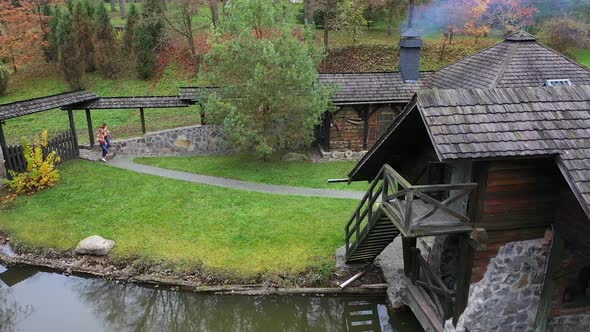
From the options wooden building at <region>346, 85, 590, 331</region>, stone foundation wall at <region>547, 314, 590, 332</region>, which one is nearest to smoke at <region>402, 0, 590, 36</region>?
wooden building at <region>346, 85, 590, 331</region>

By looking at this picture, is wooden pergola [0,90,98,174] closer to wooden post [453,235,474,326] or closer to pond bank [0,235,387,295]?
pond bank [0,235,387,295]

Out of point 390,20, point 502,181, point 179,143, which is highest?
point 390,20

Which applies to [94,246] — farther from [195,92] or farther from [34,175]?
[195,92]

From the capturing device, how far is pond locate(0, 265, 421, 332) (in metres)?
11.6

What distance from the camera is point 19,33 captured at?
88.0ft

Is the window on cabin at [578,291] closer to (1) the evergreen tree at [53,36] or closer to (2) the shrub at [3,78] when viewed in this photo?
(2) the shrub at [3,78]

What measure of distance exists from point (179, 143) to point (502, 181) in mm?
15595

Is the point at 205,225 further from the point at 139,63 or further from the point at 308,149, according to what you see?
the point at 139,63

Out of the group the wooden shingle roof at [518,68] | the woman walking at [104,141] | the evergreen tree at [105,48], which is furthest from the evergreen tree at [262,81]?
the evergreen tree at [105,48]

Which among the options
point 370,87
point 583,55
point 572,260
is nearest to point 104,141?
point 370,87

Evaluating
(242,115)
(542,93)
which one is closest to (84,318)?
(242,115)

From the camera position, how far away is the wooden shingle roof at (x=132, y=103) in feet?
65.9

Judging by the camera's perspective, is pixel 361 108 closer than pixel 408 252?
No

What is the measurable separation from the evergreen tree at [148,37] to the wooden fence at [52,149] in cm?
1023
